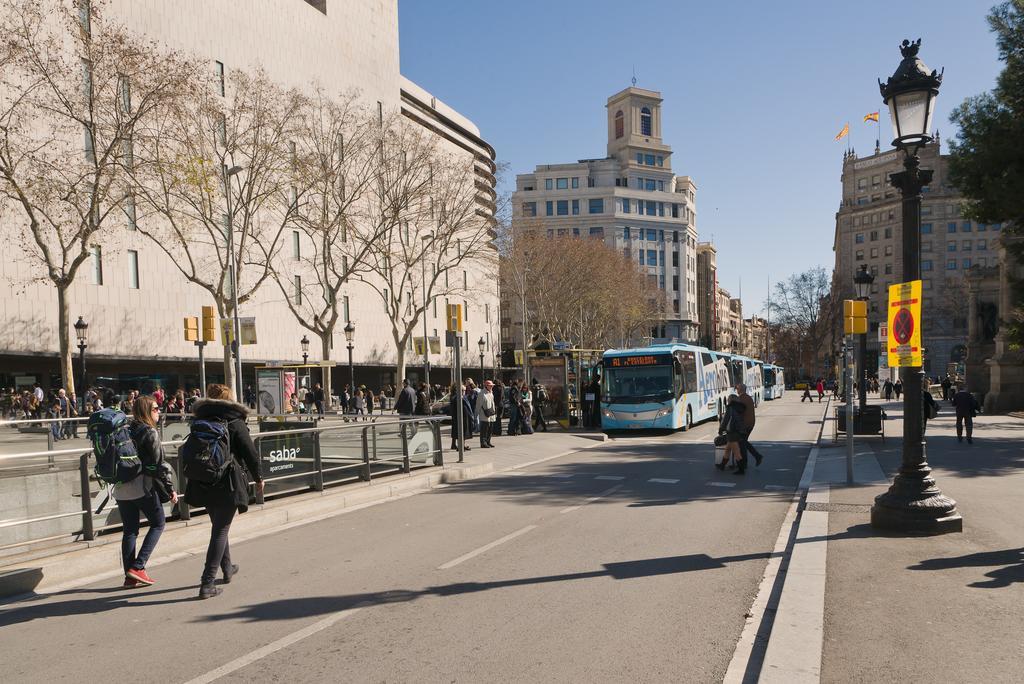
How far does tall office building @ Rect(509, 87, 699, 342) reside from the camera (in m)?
100

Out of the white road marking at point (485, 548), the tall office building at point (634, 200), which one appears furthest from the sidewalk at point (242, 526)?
the tall office building at point (634, 200)

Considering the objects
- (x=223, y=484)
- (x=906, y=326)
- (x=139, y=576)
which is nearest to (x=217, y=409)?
(x=223, y=484)

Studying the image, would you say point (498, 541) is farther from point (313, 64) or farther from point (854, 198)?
point (854, 198)

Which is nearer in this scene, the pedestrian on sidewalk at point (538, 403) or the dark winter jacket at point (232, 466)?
the dark winter jacket at point (232, 466)

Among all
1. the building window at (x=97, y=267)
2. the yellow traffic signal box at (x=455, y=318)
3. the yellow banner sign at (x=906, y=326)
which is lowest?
the yellow banner sign at (x=906, y=326)

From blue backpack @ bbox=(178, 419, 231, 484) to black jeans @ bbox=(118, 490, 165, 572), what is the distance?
0.73m

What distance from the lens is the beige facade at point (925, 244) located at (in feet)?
317

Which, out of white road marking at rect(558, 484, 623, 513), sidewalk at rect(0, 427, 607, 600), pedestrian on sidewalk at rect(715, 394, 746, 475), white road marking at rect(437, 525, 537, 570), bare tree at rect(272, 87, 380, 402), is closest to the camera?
sidewalk at rect(0, 427, 607, 600)

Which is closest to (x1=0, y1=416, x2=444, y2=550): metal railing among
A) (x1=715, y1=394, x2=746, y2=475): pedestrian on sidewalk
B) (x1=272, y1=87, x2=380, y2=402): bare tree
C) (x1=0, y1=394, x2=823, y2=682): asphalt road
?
(x1=0, y1=394, x2=823, y2=682): asphalt road

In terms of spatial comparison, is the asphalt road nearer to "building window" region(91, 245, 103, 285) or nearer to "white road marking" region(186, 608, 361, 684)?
"white road marking" region(186, 608, 361, 684)

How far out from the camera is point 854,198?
367 feet

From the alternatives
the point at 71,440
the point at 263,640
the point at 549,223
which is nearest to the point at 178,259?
the point at 71,440

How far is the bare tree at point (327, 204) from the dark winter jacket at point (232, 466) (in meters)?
24.0

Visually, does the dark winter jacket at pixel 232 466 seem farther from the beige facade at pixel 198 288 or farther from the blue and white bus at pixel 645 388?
the beige facade at pixel 198 288
